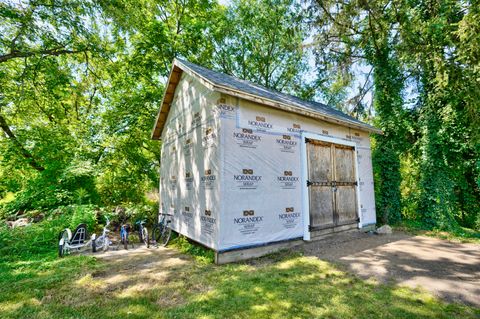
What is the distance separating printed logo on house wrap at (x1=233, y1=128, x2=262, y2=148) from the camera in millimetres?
5105

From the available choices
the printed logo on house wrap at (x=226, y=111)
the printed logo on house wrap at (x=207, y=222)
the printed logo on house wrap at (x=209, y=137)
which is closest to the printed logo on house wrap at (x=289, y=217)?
the printed logo on house wrap at (x=207, y=222)

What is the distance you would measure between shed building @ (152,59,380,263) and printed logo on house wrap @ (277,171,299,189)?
0.08ft

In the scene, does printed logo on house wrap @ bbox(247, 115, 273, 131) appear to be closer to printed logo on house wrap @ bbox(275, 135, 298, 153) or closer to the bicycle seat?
printed logo on house wrap @ bbox(275, 135, 298, 153)

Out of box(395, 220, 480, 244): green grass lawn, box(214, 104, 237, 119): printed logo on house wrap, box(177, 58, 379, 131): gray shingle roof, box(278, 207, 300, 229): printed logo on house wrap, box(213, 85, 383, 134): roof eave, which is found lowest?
box(395, 220, 480, 244): green grass lawn

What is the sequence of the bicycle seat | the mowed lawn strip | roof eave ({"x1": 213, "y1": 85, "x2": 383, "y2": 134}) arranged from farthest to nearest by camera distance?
the bicycle seat
roof eave ({"x1": 213, "y1": 85, "x2": 383, "y2": 134})
the mowed lawn strip

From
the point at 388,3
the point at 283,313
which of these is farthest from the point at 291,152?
the point at 388,3

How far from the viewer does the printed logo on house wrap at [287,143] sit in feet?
18.8

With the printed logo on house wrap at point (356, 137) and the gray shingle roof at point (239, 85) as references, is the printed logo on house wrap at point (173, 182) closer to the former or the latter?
the gray shingle roof at point (239, 85)

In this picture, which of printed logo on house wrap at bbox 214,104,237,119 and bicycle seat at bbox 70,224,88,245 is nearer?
printed logo on house wrap at bbox 214,104,237,119

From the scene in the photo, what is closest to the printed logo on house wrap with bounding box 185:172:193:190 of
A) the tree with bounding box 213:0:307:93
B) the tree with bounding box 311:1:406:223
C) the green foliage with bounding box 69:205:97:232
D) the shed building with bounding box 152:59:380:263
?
the shed building with bounding box 152:59:380:263

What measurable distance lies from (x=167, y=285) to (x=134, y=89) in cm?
1086

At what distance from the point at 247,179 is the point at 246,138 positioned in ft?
3.10

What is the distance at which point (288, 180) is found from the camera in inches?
227

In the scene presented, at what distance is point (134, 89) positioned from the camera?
11.9 metres
